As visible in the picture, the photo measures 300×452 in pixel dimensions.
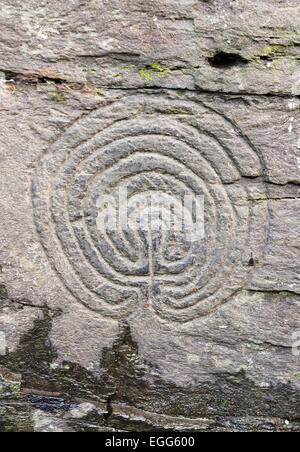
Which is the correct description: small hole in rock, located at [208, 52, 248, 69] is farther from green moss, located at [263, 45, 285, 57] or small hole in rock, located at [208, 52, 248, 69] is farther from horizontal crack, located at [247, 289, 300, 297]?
horizontal crack, located at [247, 289, 300, 297]

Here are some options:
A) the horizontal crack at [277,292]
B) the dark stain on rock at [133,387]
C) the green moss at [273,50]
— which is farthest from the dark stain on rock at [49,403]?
the green moss at [273,50]

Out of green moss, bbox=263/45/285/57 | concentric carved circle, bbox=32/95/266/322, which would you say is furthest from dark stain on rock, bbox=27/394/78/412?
green moss, bbox=263/45/285/57

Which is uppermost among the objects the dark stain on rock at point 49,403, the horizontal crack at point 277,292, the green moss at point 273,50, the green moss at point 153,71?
the green moss at point 273,50

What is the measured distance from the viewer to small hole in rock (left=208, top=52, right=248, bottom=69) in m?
2.24

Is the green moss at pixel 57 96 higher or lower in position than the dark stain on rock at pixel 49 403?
higher

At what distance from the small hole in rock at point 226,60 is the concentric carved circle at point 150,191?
20 centimetres

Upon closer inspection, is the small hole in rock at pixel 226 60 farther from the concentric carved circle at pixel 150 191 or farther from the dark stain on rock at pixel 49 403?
the dark stain on rock at pixel 49 403

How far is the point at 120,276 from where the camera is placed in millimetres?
2342

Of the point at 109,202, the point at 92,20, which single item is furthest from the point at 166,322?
the point at 92,20

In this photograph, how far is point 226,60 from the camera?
226cm

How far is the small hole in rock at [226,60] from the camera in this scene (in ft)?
7.34

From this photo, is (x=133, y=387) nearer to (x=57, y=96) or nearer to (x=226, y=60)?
(x=57, y=96)

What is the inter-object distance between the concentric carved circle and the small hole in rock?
0.20 metres

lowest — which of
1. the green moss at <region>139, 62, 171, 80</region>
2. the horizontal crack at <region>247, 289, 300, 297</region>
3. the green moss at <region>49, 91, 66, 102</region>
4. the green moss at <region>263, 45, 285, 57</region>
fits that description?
the horizontal crack at <region>247, 289, 300, 297</region>
